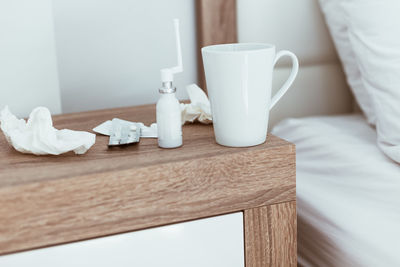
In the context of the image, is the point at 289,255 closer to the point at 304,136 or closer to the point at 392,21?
the point at 304,136

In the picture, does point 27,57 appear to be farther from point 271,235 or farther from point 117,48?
point 271,235

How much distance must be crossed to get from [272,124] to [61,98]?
1.72ft

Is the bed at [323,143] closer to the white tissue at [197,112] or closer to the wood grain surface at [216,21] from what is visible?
the wood grain surface at [216,21]

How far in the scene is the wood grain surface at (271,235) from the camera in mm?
690

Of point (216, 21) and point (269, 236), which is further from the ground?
point (216, 21)

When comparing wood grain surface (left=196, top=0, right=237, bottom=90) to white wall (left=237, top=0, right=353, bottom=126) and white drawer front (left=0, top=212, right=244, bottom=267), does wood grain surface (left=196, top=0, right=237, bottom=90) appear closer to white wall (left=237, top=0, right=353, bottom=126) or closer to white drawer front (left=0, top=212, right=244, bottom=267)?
white wall (left=237, top=0, right=353, bottom=126)

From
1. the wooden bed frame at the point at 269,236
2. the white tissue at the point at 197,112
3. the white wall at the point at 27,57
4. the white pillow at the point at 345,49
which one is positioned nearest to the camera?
the wooden bed frame at the point at 269,236

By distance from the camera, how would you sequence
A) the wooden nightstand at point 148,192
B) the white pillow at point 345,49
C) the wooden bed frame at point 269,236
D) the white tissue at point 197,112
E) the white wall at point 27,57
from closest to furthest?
the wooden nightstand at point 148,192 < the wooden bed frame at point 269,236 < the white tissue at point 197,112 < the white wall at point 27,57 < the white pillow at point 345,49

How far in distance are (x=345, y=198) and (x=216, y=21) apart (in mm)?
506

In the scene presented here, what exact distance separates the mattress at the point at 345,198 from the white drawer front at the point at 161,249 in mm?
186

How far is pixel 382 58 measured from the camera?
0.91 metres

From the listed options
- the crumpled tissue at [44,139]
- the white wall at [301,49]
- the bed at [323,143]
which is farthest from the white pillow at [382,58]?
the crumpled tissue at [44,139]

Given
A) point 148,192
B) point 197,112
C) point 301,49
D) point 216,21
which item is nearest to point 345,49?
point 301,49

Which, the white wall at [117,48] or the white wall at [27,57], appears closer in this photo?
the white wall at [27,57]
